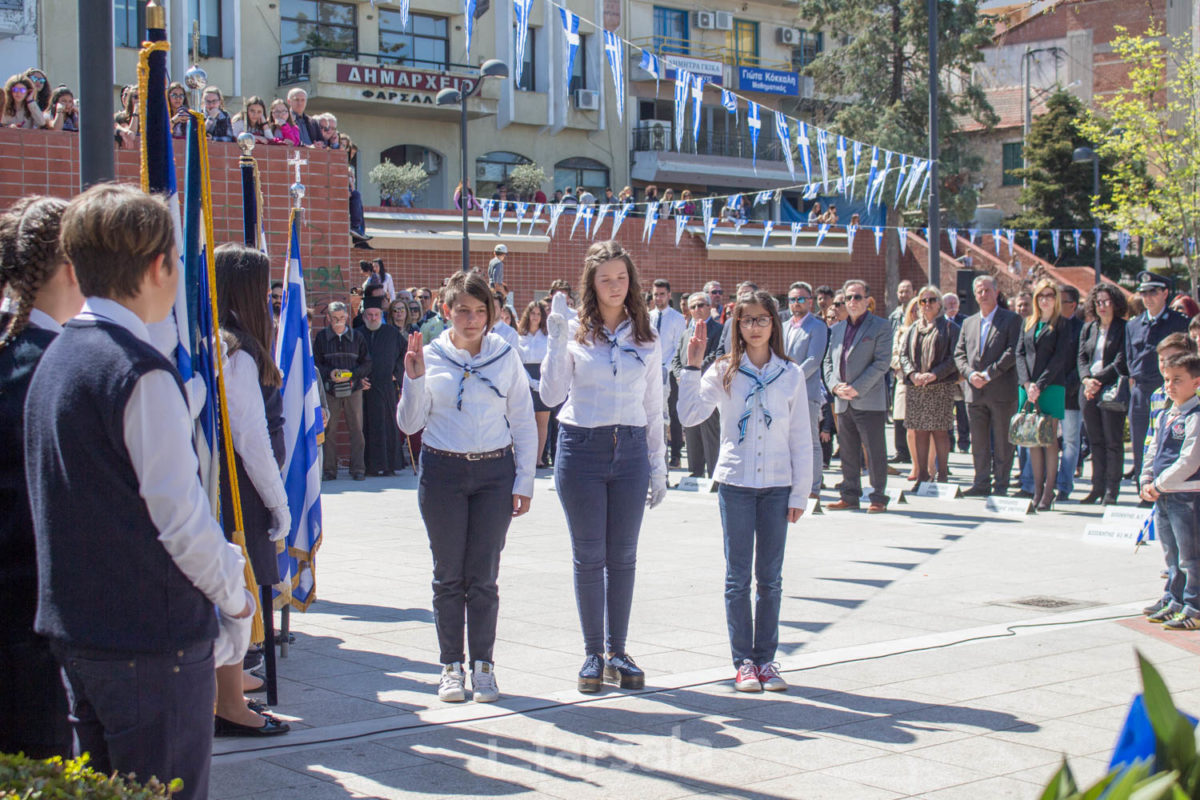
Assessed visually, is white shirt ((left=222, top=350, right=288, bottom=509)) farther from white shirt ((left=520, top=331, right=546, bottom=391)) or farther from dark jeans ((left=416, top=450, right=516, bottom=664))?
white shirt ((left=520, top=331, right=546, bottom=391))

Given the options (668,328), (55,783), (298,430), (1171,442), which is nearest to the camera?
(55,783)

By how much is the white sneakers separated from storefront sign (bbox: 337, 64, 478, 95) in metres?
30.0

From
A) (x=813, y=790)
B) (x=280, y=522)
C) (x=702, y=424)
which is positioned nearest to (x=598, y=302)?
(x=280, y=522)

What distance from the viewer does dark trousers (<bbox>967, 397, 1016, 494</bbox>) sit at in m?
13.1

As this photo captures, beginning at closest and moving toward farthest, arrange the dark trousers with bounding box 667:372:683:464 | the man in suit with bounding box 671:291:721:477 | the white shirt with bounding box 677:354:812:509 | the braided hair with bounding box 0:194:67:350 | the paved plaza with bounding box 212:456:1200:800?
Result: the braided hair with bounding box 0:194:67:350, the paved plaza with bounding box 212:456:1200:800, the white shirt with bounding box 677:354:812:509, the man in suit with bounding box 671:291:721:477, the dark trousers with bounding box 667:372:683:464

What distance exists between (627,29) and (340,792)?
3936 centimetres

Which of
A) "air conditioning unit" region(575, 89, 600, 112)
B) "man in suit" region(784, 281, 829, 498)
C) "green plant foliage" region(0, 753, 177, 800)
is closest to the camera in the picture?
"green plant foliage" region(0, 753, 177, 800)

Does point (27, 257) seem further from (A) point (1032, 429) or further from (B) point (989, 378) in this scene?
(B) point (989, 378)

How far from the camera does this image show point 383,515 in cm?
1241

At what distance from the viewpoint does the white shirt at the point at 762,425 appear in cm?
634

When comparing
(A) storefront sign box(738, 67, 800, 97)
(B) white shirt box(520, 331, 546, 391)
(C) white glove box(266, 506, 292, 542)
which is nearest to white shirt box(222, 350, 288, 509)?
(C) white glove box(266, 506, 292, 542)

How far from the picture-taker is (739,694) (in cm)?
612

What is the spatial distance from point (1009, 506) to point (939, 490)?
43.4 inches

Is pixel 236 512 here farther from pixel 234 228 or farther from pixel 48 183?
pixel 234 228
